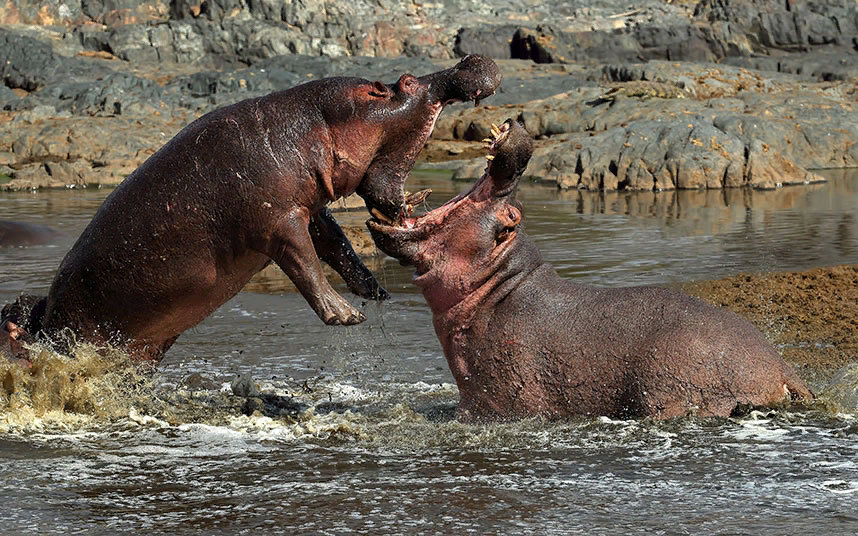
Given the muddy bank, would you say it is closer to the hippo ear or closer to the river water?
the river water

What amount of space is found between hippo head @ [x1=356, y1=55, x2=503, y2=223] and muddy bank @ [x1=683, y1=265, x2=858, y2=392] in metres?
2.47

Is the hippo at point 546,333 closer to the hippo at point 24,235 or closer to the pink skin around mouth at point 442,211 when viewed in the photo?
the pink skin around mouth at point 442,211

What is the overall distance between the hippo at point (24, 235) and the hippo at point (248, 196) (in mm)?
7648

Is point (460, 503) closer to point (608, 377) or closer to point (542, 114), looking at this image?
point (608, 377)

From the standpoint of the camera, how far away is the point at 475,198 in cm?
588

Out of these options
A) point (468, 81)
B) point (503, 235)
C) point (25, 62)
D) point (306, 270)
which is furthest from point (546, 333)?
point (25, 62)

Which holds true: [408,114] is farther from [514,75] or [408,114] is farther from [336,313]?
[514,75]

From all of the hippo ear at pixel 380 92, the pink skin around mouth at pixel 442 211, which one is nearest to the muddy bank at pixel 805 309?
the pink skin around mouth at pixel 442 211

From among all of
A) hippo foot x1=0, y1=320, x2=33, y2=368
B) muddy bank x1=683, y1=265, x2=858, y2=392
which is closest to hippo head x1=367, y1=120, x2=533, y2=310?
muddy bank x1=683, y1=265, x2=858, y2=392

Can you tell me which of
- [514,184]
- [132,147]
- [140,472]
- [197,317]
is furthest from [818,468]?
[132,147]

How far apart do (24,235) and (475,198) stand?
31.0 feet

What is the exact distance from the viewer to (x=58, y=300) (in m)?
6.62

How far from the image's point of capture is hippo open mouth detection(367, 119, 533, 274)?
571 cm

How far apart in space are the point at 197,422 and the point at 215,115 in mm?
1679
